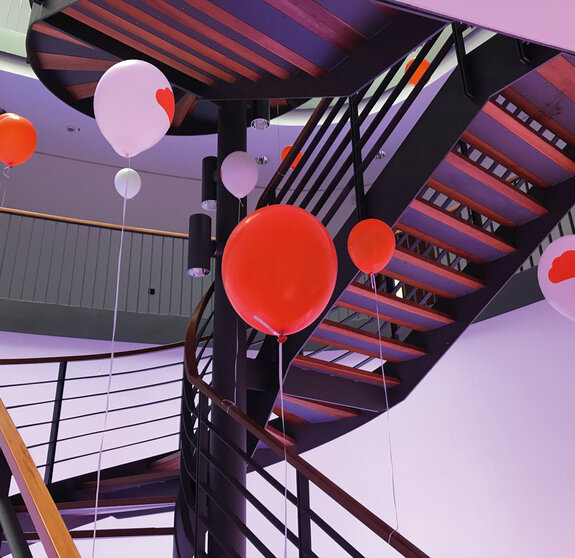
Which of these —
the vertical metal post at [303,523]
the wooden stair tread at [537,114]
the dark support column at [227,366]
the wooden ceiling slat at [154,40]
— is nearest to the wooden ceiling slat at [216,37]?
the wooden ceiling slat at [154,40]

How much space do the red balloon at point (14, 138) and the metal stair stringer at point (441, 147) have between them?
187 centimetres

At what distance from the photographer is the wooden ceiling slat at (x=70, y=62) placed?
10.8 feet

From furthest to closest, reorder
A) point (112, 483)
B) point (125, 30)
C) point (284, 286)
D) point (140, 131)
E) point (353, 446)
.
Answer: point (353, 446), point (112, 483), point (125, 30), point (140, 131), point (284, 286)

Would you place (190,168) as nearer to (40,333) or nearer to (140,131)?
(40,333)

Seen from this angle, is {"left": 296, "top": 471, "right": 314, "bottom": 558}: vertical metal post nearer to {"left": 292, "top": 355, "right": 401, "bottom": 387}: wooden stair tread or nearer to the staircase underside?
{"left": 292, "top": 355, "right": 401, "bottom": 387}: wooden stair tread

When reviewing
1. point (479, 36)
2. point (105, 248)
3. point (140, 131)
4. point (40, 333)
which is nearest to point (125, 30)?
point (140, 131)

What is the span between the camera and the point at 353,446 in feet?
18.9

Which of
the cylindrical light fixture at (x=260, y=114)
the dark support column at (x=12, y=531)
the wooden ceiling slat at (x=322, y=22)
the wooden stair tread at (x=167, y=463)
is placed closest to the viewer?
the dark support column at (x=12, y=531)

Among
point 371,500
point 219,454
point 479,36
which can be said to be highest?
point 479,36

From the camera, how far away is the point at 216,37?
2.81m

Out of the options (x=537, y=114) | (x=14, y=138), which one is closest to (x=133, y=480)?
(x=14, y=138)

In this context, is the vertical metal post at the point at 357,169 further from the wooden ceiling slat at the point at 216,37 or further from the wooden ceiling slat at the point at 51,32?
the wooden ceiling slat at the point at 51,32

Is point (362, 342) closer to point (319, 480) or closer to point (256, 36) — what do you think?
point (319, 480)

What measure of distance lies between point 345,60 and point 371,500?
4.08 m
